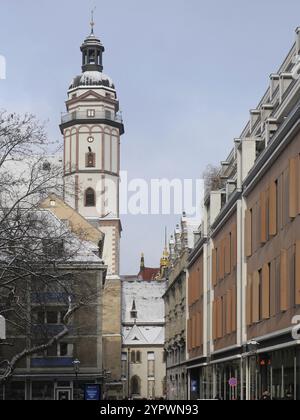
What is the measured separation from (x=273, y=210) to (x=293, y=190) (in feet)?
12.7

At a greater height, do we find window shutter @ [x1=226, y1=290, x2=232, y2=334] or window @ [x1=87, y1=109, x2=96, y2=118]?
window @ [x1=87, y1=109, x2=96, y2=118]

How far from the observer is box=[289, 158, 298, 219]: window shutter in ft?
101

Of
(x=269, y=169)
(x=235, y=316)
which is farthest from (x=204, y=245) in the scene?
(x=269, y=169)

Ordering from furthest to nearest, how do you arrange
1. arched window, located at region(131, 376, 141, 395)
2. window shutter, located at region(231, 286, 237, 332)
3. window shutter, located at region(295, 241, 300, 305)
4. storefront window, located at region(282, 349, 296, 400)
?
arched window, located at region(131, 376, 141, 395), window shutter, located at region(231, 286, 237, 332), storefront window, located at region(282, 349, 296, 400), window shutter, located at region(295, 241, 300, 305)

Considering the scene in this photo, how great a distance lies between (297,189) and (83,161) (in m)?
88.4

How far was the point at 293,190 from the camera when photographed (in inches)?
1214

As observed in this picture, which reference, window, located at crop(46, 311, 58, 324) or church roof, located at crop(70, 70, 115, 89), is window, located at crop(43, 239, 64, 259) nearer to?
window, located at crop(46, 311, 58, 324)

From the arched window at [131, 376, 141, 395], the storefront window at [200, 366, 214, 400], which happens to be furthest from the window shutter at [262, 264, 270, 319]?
the arched window at [131, 376, 141, 395]

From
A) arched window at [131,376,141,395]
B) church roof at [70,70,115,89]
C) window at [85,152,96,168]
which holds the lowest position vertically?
arched window at [131,376,141,395]

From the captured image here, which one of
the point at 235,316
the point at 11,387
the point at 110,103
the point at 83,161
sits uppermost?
the point at 110,103

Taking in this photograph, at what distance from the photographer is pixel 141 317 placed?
528ft

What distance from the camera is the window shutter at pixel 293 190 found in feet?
101

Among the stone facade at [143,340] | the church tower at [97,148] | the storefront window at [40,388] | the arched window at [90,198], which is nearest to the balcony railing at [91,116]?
the church tower at [97,148]
